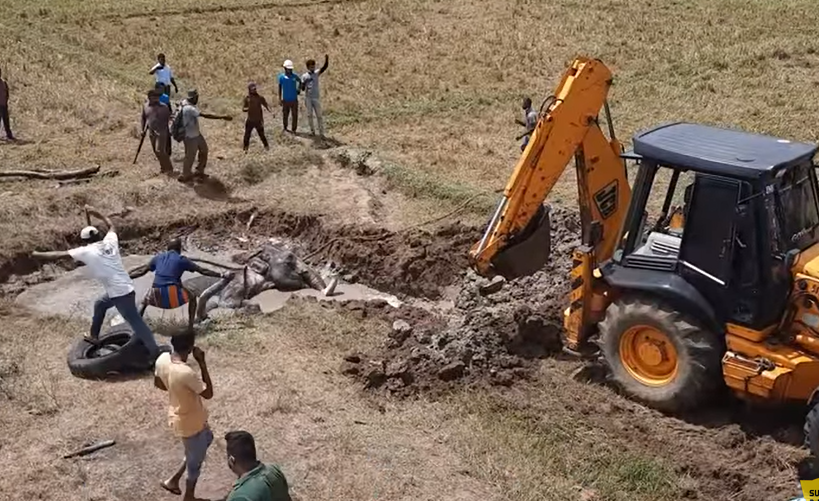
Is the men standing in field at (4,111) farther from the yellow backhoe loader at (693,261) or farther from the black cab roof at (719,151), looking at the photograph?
the black cab roof at (719,151)

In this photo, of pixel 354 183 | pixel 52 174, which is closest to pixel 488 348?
pixel 354 183

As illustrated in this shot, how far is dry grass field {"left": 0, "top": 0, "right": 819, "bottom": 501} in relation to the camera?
8.36 metres

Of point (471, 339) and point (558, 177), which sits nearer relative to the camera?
point (558, 177)

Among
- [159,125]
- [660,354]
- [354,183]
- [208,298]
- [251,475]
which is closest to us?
[251,475]

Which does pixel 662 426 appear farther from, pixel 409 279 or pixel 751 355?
pixel 409 279

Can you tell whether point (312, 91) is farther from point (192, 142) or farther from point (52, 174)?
point (52, 174)

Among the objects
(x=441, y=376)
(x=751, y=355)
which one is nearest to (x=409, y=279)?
(x=441, y=376)

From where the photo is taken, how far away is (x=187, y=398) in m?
7.27

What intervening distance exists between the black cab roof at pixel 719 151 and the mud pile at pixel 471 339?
256 centimetres

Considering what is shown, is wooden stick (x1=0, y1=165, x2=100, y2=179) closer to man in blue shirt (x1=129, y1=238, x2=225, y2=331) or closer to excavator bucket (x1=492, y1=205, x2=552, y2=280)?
man in blue shirt (x1=129, y1=238, x2=225, y2=331)

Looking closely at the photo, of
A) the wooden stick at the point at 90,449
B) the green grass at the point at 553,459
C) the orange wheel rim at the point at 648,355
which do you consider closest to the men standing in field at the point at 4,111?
the wooden stick at the point at 90,449

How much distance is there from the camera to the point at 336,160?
1683cm

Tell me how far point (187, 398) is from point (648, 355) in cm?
430

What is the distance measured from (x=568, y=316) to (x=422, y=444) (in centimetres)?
216
